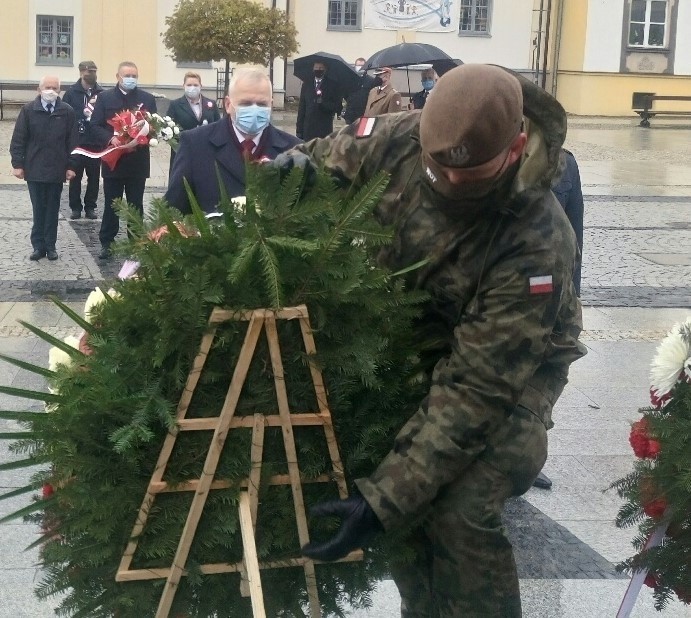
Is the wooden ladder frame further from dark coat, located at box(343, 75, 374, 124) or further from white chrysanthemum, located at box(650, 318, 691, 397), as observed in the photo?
dark coat, located at box(343, 75, 374, 124)

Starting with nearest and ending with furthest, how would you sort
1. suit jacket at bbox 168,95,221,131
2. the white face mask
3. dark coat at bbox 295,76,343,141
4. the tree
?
1. the white face mask
2. suit jacket at bbox 168,95,221,131
3. dark coat at bbox 295,76,343,141
4. the tree

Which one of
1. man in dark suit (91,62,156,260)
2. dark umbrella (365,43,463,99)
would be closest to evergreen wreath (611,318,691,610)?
man in dark suit (91,62,156,260)

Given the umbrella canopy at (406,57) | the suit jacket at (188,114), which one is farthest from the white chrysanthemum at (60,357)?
the umbrella canopy at (406,57)

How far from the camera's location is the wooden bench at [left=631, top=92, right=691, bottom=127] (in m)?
30.5

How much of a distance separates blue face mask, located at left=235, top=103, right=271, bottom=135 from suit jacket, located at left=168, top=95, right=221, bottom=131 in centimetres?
646

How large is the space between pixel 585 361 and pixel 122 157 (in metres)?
5.11

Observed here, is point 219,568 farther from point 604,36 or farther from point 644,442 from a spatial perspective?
point 604,36

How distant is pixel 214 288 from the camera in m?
2.29

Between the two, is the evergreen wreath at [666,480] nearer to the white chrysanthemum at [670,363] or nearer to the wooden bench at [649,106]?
the white chrysanthemum at [670,363]

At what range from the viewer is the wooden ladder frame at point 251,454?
2.33 metres

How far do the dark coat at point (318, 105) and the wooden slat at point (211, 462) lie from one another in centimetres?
1389

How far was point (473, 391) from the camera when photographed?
8.20ft

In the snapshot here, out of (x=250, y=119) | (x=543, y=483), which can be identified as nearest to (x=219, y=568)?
(x=543, y=483)

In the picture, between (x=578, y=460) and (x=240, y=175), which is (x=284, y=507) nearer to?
(x=240, y=175)
